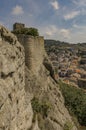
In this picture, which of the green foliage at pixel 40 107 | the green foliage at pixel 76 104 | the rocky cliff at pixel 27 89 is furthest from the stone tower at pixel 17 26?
the green foliage at pixel 76 104

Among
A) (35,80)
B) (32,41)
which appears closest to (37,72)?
(35,80)

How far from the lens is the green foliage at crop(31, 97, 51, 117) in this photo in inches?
915

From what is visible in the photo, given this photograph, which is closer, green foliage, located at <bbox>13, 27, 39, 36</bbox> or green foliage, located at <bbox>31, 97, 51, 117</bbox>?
green foliage, located at <bbox>31, 97, 51, 117</bbox>

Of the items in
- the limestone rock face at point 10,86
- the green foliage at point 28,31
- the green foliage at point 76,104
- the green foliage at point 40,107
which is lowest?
the green foliage at point 76,104

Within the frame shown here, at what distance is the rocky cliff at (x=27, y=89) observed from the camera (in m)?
13.2

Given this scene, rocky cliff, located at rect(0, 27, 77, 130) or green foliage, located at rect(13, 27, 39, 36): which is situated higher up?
green foliage, located at rect(13, 27, 39, 36)

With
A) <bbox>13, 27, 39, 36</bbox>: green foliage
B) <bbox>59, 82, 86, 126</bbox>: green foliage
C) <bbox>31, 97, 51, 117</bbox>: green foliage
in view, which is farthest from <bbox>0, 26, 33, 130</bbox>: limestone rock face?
<bbox>59, 82, 86, 126</bbox>: green foliage

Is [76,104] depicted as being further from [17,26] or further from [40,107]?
[17,26]

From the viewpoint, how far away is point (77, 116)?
1441 inches

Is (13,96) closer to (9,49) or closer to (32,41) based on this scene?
(9,49)

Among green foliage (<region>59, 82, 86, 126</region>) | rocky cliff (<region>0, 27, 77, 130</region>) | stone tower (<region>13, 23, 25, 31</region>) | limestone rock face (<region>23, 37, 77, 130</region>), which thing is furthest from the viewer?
green foliage (<region>59, 82, 86, 126</region>)

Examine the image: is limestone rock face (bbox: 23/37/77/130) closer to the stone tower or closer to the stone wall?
the stone wall

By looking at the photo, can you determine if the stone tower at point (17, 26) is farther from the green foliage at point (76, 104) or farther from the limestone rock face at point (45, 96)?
the green foliage at point (76, 104)

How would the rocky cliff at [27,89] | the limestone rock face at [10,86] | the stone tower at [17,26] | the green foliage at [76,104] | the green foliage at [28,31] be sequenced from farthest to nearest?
the green foliage at [76,104], the stone tower at [17,26], the green foliage at [28,31], the rocky cliff at [27,89], the limestone rock face at [10,86]
